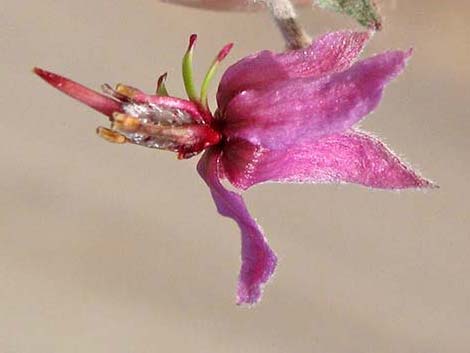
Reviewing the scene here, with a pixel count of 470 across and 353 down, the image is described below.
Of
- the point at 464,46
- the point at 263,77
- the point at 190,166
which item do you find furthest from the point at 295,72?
the point at 464,46

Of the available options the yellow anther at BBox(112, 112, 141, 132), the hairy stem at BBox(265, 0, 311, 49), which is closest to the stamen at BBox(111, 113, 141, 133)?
the yellow anther at BBox(112, 112, 141, 132)

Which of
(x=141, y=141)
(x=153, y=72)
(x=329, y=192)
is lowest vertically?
(x=329, y=192)

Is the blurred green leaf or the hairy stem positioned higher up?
the blurred green leaf

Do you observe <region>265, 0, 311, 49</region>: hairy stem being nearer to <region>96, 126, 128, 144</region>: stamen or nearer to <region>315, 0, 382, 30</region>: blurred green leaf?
<region>315, 0, 382, 30</region>: blurred green leaf

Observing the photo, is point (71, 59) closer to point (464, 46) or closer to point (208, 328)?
point (208, 328)

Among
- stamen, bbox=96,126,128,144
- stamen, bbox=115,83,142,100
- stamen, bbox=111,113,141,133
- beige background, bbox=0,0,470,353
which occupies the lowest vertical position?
beige background, bbox=0,0,470,353

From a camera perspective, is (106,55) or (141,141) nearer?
(141,141)

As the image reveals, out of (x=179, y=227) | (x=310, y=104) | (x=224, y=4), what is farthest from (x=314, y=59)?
(x=179, y=227)

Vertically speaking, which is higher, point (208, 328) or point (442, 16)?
point (442, 16)
